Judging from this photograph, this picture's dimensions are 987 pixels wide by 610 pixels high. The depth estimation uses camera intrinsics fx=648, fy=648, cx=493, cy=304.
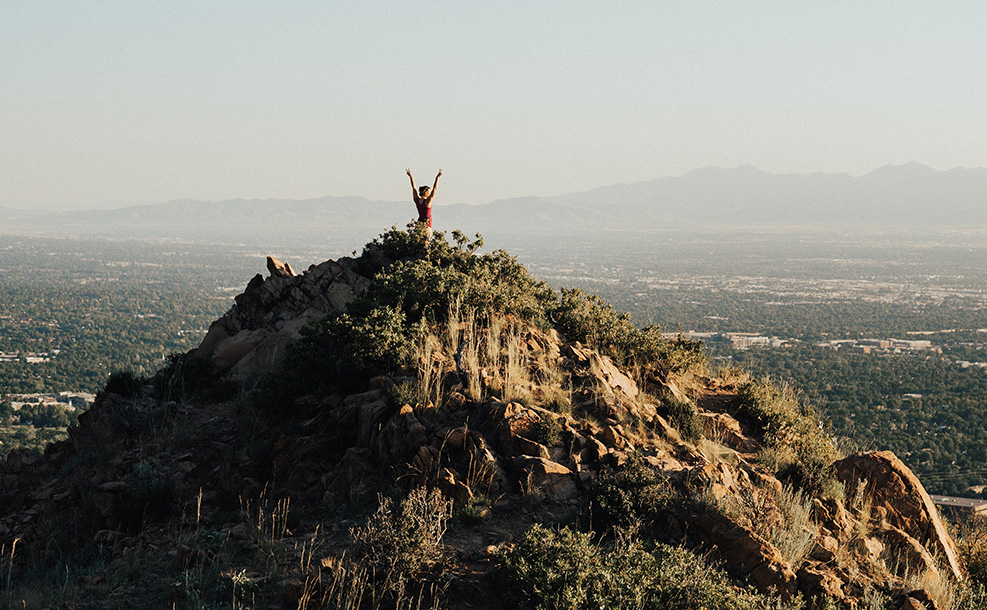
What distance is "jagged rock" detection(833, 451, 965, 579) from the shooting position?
7.49 meters

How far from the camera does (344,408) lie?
794 centimetres

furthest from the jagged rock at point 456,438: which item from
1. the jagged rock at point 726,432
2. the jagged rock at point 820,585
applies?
the jagged rock at point 726,432

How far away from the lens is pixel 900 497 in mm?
7805

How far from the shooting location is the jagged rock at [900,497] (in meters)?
7.49

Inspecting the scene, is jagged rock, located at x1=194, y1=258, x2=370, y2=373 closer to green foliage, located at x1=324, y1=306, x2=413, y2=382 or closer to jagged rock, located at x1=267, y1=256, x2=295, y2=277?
jagged rock, located at x1=267, y1=256, x2=295, y2=277

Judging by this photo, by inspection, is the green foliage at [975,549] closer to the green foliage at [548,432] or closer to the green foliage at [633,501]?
the green foliage at [633,501]

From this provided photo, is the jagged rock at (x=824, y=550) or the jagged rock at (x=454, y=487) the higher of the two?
the jagged rock at (x=454, y=487)

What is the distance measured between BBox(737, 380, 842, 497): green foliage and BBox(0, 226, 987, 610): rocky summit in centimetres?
4

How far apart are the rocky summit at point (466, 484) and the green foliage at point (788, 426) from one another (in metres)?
0.04

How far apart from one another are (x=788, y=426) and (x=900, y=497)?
1926 millimetres

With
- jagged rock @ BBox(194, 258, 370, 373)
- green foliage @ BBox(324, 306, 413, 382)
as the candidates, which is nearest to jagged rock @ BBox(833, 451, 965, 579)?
green foliage @ BBox(324, 306, 413, 382)

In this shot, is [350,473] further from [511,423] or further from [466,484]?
[511,423]

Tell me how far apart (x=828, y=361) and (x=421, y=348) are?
5435cm

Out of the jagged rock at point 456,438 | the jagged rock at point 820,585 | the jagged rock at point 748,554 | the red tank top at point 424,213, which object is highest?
the red tank top at point 424,213
